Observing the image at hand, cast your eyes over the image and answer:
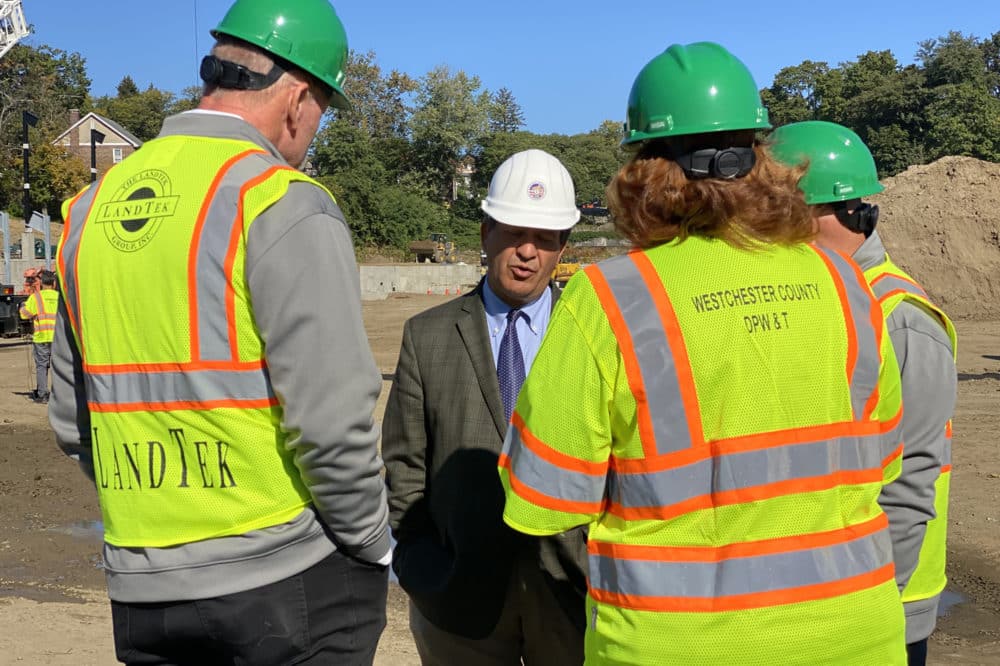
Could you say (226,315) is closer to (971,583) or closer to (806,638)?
(806,638)

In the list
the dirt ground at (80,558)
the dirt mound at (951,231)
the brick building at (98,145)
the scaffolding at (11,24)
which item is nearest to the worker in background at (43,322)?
the dirt ground at (80,558)

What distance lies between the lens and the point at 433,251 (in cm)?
5541

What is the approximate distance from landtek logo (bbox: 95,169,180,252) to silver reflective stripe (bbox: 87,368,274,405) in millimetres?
295

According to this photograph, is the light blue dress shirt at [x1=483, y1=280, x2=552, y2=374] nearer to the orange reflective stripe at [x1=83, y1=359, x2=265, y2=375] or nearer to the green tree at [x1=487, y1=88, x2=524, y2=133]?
the orange reflective stripe at [x1=83, y1=359, x2=265, y2=375]

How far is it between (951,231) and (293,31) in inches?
1259

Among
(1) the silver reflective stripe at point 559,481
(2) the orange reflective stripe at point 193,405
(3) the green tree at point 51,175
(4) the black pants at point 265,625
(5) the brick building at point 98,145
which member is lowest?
(4) the black pants at point 265,625

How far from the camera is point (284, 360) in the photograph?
2.28 meters

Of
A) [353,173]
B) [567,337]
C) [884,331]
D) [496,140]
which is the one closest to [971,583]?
[884,331]

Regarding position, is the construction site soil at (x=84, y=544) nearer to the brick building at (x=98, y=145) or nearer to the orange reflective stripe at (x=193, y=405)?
the orange reflective stripe at (x=193, y=405)

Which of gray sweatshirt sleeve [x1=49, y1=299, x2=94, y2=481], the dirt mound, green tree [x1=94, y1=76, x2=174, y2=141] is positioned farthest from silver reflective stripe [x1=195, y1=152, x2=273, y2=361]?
green tree [x1=94, y1=76, x2=174, y2=141]

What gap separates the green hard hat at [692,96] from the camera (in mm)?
2246

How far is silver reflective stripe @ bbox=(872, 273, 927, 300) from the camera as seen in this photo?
2.89 m

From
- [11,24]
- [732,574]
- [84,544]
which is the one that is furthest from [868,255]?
[11,24]

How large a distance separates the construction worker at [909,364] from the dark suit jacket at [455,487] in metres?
0.94
